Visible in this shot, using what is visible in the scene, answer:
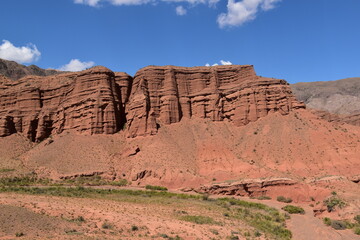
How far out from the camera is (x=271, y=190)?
4100 cm

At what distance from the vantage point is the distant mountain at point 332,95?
423ft

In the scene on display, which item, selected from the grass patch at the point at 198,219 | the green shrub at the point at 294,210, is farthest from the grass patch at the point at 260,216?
the grass patch at the point at 198,219

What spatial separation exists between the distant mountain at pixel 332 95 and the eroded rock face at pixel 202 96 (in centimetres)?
7460

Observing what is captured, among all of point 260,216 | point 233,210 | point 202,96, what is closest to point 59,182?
point 233,210

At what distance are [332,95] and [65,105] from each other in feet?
373

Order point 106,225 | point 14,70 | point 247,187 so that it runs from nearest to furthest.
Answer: point 106,225 < point 247,187 < point 14,70

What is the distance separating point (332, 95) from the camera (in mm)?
143375

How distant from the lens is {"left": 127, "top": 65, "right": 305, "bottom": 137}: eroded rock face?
5841 centimetres

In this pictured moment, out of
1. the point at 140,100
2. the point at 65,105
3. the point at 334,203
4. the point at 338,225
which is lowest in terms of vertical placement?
the point at 338,225

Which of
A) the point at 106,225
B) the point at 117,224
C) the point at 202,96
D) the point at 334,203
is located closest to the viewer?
the point at 106,225

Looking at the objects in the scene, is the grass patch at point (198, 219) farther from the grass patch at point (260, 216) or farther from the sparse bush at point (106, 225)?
the sparse bush at point (106, 225)

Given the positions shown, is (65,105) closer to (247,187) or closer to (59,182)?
(59,182)

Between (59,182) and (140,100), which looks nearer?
(59,182)

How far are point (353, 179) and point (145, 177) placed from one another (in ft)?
86.7
